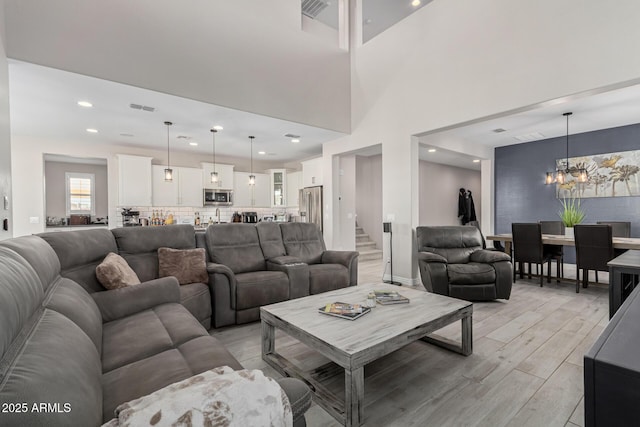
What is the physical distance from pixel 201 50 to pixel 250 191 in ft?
13.5

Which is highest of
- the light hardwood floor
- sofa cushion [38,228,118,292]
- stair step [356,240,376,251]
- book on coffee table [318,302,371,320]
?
sofa cushion [38,228,118,292]

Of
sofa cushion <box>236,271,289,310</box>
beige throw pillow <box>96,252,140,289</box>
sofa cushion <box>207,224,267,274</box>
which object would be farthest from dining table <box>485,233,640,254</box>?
beige throw pillow <box>96,252,140,289</box>

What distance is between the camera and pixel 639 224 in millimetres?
5273

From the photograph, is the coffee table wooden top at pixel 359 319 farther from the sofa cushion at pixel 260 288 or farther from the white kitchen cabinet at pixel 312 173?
the white kitchen cabinet at pixel 312 173

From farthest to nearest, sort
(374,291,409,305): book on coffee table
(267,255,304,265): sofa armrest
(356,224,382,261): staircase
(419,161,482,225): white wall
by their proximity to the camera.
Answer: (419,161,482,225): white wall
(356,224,382,261): staircase
(267,255,304,265): sofa armrest
(374,291,409,305): book on coffee table

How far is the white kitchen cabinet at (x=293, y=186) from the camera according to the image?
7.70 m

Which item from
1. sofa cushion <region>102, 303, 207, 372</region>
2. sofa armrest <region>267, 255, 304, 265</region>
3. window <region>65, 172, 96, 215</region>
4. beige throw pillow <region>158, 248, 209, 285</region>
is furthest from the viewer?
window <region>65, 172, 96, 215</region>

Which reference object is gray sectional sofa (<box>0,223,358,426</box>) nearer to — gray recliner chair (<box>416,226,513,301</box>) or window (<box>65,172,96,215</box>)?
gray recliner chair (<box>416,226,513,301</box>)

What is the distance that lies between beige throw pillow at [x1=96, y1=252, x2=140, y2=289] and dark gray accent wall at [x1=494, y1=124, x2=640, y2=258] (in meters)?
7.59

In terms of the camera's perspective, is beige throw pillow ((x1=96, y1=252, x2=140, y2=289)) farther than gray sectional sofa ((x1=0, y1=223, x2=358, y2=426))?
Yes

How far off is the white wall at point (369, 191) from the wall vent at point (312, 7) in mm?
3709

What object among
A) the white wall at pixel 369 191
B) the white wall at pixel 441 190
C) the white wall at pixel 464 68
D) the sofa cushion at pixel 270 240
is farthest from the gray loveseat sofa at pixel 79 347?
the white wall at pixel 441 190

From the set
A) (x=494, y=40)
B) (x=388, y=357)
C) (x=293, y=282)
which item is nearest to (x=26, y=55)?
(x=293, y=282)

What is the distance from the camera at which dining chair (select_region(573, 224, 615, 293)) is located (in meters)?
3.88
